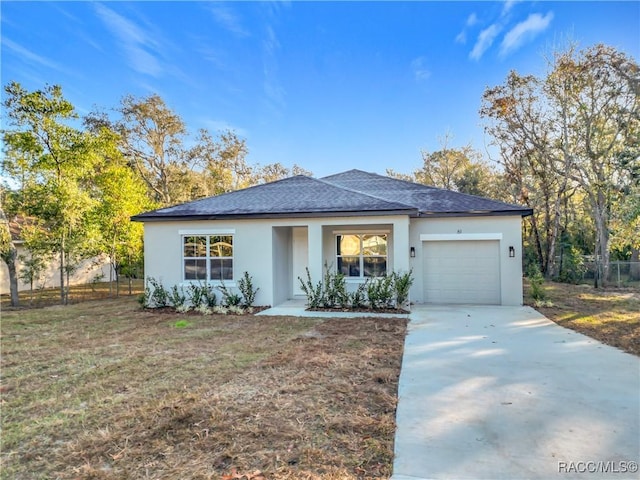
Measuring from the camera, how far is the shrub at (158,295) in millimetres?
11433

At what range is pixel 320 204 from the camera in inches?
438

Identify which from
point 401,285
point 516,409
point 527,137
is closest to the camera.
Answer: point 516,409

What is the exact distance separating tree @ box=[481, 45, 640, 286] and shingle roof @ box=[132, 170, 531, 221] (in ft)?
25.5

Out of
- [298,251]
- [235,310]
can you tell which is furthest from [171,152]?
[235,310]

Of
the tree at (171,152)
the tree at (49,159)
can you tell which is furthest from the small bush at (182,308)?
the tree at (171,152)

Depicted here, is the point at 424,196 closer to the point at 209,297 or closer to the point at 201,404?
the point at 209,297

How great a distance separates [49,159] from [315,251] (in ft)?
32.3

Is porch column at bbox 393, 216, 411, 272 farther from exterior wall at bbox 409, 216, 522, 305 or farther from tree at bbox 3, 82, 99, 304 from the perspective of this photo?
tree at bbox 3, 82, 99, 304

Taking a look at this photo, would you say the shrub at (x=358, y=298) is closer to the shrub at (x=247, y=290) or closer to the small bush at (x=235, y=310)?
the shrub at (x=247, y=290)

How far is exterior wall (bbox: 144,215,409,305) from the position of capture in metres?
10.6

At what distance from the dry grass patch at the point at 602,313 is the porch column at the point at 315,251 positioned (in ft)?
21.0

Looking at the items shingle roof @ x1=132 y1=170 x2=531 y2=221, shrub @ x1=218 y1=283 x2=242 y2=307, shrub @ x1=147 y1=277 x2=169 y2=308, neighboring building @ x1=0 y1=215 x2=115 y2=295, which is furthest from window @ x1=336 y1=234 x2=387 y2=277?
neighboring building @ x1=0 y1=215 x2=115 y2=295

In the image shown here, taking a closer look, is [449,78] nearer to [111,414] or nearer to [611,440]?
[611,440]

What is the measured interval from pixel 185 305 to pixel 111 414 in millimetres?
7730
